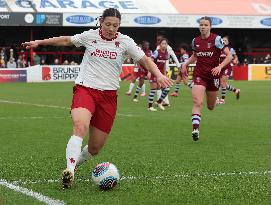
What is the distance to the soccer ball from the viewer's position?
26.4 feet

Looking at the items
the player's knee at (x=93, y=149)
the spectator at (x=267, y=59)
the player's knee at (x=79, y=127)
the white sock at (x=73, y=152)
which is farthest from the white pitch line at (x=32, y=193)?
the spectator at (x=267, y=59)

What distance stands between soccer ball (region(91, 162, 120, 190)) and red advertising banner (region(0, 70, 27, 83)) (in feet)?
109

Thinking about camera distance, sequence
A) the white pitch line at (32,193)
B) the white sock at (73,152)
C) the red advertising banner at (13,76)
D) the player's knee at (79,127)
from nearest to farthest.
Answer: the white pitch line at (32,193)
the white sock at (73,152)
the player's knee at (79,127)
the red advertising banner at (13,76)

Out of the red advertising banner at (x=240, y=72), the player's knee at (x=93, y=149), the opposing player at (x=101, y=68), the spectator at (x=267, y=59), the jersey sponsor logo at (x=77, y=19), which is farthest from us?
the spectator at (x=267, y=59)

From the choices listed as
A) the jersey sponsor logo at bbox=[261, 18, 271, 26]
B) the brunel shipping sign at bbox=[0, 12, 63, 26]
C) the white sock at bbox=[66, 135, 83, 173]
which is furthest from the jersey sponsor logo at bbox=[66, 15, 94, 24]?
the white sock at bbox=[66, 135, 83, 173]

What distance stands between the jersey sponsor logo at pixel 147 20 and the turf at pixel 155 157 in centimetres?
2730

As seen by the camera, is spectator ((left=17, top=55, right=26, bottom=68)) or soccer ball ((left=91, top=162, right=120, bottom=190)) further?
spectator ((left=17, top=55, right=26, bottom=68))

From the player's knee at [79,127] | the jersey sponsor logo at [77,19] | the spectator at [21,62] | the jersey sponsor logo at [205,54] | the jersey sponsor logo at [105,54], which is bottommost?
the spectator at [21,62]

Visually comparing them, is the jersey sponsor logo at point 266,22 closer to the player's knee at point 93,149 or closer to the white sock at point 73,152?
the player's knee at point 93,149

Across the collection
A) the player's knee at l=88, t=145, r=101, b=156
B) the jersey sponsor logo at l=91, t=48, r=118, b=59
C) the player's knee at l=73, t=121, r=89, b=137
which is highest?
the jersey sponsor logo at l=91, t=48, r=118, b=59

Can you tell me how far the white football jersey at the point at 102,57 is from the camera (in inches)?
341

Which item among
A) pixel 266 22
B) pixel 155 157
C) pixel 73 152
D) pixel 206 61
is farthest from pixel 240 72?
pixel 73 152

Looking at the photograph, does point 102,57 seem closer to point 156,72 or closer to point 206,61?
point 156,72

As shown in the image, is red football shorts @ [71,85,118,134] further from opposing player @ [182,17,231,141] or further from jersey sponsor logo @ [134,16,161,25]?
jersey sponsor logo @ [134,16,161,25]
